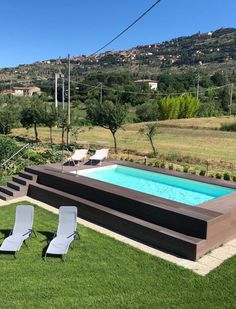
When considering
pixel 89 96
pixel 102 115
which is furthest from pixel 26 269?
pixel 89 96

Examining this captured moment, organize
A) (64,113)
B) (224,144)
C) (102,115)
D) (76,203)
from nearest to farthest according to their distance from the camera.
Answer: (76,203) → (102,115) → (64,113) → (224,144)

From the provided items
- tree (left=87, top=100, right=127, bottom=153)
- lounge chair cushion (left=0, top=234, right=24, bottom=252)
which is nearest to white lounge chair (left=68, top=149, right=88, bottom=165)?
tree (left=87, top=100, right=127, bottom=153)

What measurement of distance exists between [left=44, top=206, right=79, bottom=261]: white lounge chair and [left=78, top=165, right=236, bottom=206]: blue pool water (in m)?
3.83

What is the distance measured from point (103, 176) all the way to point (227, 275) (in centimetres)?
808

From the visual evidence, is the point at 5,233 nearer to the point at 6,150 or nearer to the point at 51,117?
the point at 6,150

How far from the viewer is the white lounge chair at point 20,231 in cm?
885

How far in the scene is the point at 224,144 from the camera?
2970 centimetres

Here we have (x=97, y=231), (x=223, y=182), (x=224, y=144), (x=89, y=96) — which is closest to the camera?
(x=97, y=231)

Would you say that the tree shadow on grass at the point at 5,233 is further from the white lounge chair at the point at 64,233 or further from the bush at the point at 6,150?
the bush at the point at 6,150

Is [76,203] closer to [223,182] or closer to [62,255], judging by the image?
[62,255]

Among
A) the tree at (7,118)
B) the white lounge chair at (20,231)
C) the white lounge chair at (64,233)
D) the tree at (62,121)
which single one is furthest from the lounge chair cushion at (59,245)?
the tree at (7,118)

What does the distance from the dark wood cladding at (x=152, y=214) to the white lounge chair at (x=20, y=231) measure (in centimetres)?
218

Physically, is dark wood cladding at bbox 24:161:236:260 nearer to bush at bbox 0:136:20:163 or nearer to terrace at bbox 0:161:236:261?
terrace at bbox 0:161:236:261

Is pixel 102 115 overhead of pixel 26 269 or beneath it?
overhead
